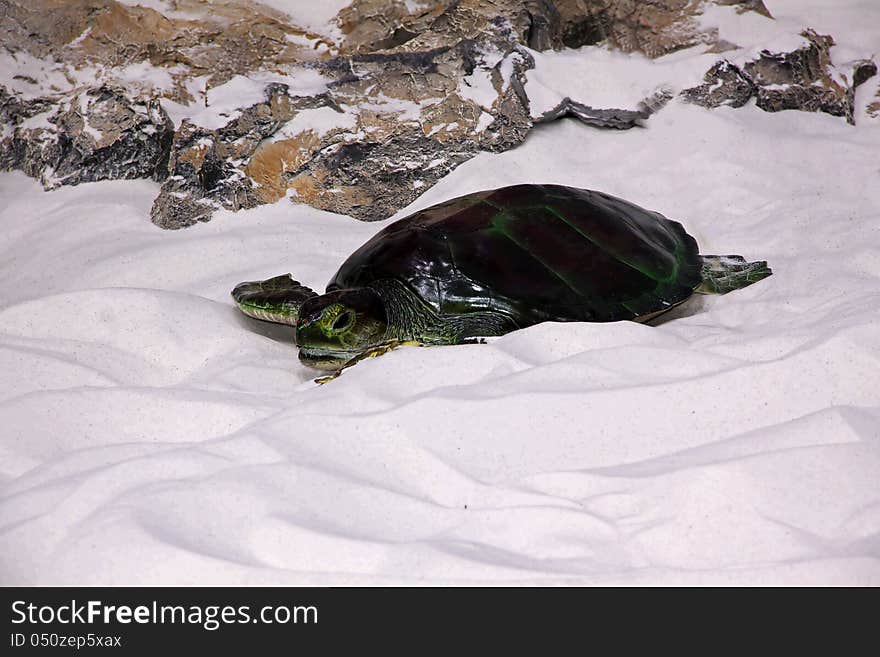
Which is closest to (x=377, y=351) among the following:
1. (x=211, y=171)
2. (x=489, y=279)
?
(x=489, y=279)

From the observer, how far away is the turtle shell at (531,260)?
2.37 metres

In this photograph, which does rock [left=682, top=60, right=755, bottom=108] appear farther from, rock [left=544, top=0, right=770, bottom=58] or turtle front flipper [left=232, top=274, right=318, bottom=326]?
turtle front flipper [left=232, top=274, right=318, bottom=326]

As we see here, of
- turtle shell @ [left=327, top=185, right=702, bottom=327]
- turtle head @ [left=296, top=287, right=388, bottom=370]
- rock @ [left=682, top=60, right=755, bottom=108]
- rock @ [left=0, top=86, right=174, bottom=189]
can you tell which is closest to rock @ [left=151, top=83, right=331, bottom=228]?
rock @ [left=0, top=86, right=174, bottom=189]

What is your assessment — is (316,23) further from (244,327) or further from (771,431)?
(771,431)

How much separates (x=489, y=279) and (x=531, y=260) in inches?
6.5

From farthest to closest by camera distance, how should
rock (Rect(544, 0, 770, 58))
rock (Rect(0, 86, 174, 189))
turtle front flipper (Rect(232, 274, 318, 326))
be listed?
rock (Rect(544, 0, 770, 58))
rock (Rect(0, 86, 174, 189))
turtle front flipper (Rect(232, 274, 318, 326))

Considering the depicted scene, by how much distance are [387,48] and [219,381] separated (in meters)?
2.52

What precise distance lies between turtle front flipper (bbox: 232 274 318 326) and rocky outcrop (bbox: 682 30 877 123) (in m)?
2.37

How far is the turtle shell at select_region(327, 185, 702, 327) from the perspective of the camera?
2367mm

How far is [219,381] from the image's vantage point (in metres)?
2.18

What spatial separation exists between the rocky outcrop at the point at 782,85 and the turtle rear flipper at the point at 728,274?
5.01ft

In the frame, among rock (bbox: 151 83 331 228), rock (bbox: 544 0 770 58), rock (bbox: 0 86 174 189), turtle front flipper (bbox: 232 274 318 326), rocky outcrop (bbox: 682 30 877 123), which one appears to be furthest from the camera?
rock (bbox: 544 0 770 58)

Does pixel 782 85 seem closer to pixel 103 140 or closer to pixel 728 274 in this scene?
pixel 728 274

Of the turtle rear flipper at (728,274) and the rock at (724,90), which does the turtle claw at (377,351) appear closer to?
the turtle rear flipper at (728,274)
